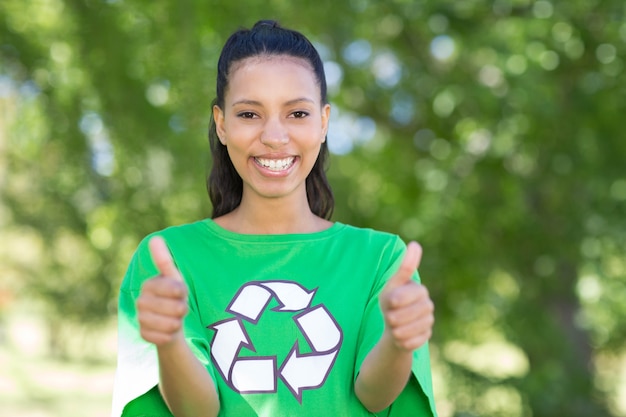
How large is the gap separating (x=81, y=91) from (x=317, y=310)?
287cm

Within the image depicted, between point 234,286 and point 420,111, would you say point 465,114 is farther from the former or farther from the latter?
point 234,286

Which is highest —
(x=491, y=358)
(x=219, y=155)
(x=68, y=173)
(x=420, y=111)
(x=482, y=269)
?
(x=420, y=111)

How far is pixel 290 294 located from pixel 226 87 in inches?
16.4

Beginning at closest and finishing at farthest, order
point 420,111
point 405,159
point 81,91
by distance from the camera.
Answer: point 81,91
point 420,111
point 405,159

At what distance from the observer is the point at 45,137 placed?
4.16 metres

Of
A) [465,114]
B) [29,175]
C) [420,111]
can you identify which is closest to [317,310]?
[29,175]

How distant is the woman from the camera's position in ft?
4.83

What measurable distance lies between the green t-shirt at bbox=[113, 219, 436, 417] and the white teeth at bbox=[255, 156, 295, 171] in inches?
5.0

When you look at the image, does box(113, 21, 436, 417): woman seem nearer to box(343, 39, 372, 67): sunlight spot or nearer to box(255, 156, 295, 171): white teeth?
box(255, 156, 295, 171): white teeth

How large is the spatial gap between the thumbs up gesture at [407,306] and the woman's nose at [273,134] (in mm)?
410

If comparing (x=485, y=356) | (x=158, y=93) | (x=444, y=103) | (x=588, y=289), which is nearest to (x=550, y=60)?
(x=444, y=103)

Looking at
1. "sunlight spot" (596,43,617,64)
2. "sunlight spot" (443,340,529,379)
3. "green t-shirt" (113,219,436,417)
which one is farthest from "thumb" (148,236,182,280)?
"sunlight spot" (596,43,617,64)

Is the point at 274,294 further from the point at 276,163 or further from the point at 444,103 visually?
the point at 444,103

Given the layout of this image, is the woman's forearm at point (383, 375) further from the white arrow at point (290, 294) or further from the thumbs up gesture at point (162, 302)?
the thumbs up gesture at point (162, 302)
